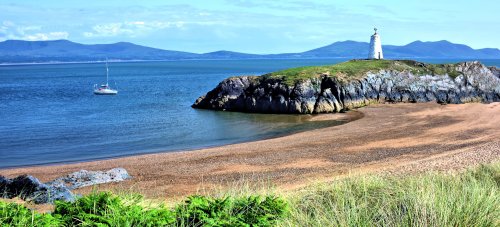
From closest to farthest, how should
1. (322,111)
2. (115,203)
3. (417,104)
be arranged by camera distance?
(115,203)
(322,111)
(417,104)

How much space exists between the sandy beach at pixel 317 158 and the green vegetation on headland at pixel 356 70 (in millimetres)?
11854

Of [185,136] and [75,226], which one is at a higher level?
[75,226]

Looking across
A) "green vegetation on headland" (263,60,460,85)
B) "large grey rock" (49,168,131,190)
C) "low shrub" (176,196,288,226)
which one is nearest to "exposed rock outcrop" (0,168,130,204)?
"large grey rock" (49,168,131,190)

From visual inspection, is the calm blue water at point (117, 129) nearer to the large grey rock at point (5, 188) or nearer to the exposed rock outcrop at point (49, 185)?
the exposed rock outcrop at point (49, 185)

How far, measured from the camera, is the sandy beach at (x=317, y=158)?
1978 cm

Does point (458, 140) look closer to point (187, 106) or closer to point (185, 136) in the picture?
point (185, 136)

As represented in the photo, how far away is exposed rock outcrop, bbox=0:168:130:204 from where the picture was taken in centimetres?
1306

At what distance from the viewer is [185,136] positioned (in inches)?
1455

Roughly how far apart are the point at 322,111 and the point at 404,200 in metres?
38.2

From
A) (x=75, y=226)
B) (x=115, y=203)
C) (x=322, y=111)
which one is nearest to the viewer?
(x=75, y=226)

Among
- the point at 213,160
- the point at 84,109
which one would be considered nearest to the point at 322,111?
the point at 213,160

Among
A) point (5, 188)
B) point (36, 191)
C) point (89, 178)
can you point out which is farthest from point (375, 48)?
point (36, 191)

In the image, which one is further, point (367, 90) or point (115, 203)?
point (367, 90)

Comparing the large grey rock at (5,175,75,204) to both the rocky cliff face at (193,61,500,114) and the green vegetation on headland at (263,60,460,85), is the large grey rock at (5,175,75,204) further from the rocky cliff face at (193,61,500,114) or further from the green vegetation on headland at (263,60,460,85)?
the green vegetation on headland at (263,60,460,85)
